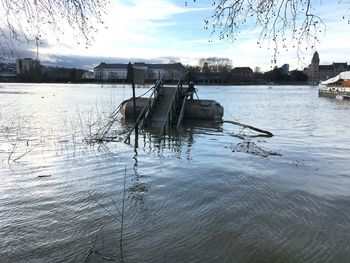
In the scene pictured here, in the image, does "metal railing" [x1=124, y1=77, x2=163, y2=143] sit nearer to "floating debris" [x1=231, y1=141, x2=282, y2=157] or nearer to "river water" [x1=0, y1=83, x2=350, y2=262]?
"floating debris" [x1=231, y1=141, x2=282, y2=157]

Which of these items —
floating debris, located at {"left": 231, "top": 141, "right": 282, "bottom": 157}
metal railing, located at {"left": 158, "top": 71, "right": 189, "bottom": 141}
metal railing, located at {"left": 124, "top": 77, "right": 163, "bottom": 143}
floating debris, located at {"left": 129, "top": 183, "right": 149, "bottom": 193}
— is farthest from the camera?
metal railing, located at {"left": 158, "top": 71, "right": 189, "bottom": 141}

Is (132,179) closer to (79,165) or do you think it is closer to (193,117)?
(79,165)

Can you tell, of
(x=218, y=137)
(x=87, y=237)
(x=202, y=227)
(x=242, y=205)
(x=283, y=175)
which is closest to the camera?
(x=87, y=237)

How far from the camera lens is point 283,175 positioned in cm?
1166

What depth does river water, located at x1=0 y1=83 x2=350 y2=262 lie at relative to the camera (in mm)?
6363

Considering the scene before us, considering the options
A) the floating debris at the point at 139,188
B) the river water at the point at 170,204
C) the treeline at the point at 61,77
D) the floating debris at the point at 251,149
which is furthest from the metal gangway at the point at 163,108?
the treeline at the point at 61,77

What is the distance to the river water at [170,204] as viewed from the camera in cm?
636

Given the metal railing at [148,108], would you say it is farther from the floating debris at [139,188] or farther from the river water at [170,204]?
the floating debris at [139,188]

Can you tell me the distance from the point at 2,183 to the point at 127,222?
176 inches

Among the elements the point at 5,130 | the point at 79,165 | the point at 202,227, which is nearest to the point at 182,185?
the point at 202,227

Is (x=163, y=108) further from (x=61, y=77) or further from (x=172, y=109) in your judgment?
(x=61, y=77)

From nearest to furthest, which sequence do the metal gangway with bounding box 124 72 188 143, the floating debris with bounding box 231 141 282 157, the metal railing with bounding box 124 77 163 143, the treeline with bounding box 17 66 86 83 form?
the floating debris with bounding box 231 141 282 157 → the metal railing with bounding box 124 77 163 143 → the metal gangway with bounding box 124 72 188 143 → the treeline with bounding box 17 66 86 83

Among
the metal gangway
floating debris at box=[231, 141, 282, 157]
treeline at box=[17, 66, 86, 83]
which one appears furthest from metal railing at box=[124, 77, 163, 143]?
treeline at box=[17, 66, 86, 83]

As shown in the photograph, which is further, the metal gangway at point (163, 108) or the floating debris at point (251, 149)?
the metal gangway at point (163, 108)
